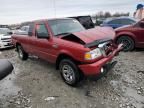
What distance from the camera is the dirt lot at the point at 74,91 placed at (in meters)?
3.90

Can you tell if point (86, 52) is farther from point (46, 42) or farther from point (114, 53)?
point (46, 42)

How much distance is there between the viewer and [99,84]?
4734 millimetres

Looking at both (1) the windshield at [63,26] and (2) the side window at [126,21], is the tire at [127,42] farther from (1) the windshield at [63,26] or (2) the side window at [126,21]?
(2) the side window at [126,21]

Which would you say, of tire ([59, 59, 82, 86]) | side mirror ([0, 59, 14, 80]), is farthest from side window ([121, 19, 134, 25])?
side mirror ([0, 59, 14, 80])

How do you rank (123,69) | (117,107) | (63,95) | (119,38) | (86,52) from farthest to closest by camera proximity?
(119,38)
(123,69)
(63,95)
(86,52)
(117,107)

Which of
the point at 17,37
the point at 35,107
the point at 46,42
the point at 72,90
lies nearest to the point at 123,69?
the point at 72,90

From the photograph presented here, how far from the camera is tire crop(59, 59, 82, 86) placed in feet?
14.3

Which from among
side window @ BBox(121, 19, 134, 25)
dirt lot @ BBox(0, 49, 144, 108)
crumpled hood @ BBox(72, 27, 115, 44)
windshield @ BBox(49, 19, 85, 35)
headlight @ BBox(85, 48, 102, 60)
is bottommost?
dirt lot @ BBox(0, 49, 144, 108)

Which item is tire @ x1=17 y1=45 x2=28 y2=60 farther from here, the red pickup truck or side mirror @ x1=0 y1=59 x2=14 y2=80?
side mirror @ x1=0 y1=59 x2=14 y2=80

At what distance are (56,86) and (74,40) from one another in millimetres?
1404

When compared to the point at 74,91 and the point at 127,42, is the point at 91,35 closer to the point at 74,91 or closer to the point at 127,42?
the point at 74,91

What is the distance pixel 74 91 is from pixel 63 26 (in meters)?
2.10

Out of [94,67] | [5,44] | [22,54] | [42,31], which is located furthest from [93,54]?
[5,44]

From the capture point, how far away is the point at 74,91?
446cm
